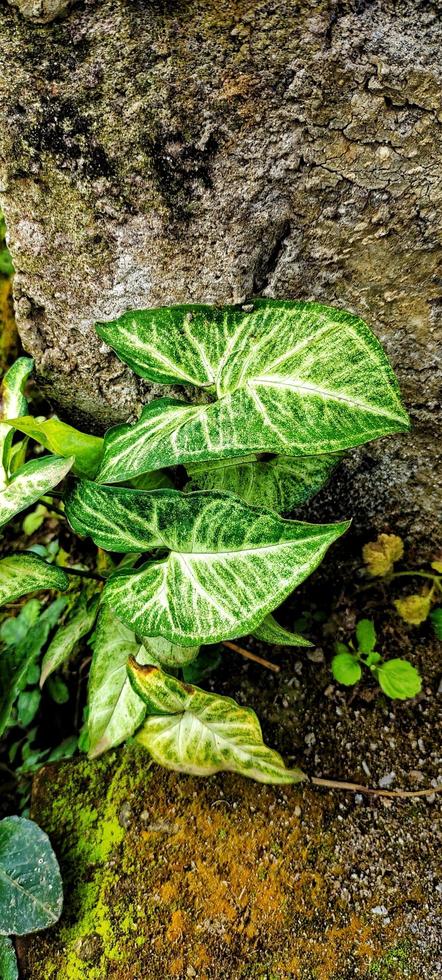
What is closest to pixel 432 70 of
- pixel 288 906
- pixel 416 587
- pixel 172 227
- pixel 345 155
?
pixel 345 155

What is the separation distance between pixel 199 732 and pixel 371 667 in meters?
0.36

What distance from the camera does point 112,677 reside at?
1111 millimetres

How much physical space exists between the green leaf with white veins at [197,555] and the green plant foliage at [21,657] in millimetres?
443

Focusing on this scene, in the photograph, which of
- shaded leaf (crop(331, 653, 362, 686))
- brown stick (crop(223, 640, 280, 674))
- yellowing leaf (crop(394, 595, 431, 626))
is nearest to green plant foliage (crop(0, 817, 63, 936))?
brown stick (crop(223, 640, 280, 674))

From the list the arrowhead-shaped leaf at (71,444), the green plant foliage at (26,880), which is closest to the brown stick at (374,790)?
the green plant foliage at (26,880)

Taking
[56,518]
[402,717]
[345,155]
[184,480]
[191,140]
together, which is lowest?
[402,717]

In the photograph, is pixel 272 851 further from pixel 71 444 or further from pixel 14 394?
pixel 14 394

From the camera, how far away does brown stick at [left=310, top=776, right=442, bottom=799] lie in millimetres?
1087

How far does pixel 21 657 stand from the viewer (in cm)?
130

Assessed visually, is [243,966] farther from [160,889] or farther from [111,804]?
[111,804]

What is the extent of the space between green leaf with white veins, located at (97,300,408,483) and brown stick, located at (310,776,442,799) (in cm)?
66

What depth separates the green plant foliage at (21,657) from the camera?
120 centimetres

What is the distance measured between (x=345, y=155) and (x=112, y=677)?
0.93 m

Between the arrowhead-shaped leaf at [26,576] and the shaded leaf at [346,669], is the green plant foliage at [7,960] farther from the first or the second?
the shaded leaf at [346,669]
